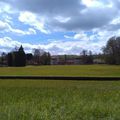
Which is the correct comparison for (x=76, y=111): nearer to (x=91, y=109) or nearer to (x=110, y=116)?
(x=91, y=109)

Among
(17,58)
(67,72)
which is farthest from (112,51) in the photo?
(67,72)

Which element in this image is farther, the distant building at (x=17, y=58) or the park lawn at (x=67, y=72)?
the distant building at (x=17, y=58)

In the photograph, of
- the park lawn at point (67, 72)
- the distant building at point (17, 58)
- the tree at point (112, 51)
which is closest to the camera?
the park lawn at point (67, 72)

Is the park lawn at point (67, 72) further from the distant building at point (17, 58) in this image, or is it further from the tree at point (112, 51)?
the distant building at point (17, 58)

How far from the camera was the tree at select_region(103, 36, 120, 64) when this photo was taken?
160125 millimetres

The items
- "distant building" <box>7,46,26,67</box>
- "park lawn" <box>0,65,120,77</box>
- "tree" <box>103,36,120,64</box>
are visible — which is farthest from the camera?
"distant building" <box>7,46,26,67</box>

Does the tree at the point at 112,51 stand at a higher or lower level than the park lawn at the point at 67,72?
higher

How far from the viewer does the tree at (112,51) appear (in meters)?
160

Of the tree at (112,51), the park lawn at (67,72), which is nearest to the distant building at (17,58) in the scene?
the tree at (112,51)

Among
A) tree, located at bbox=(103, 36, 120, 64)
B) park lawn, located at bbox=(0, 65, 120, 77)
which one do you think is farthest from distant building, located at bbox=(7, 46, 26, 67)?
park lawn, located at bbox=(0, 65, 120, 77)

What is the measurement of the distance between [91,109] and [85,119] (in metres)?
1.60

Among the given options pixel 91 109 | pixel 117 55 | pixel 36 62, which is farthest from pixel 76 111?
pixel 36 62

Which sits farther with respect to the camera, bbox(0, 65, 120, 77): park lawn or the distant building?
the distant building

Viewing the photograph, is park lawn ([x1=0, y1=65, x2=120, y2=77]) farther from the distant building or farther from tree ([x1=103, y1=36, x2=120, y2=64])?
the distant building
